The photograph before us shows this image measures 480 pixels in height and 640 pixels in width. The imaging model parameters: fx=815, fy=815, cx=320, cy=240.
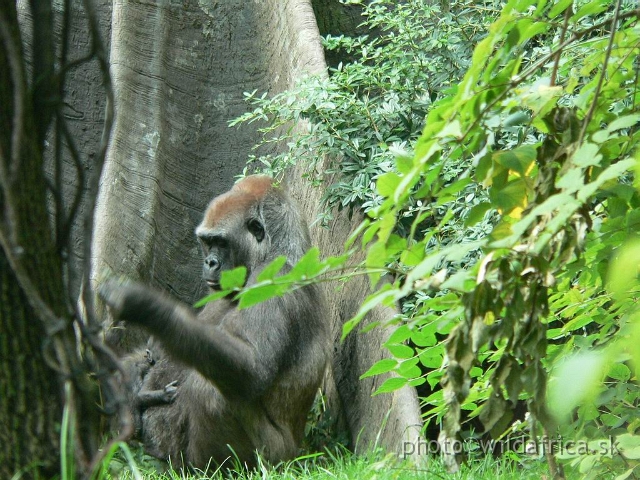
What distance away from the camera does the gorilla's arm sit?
4.08 m

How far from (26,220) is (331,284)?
412 centimetres

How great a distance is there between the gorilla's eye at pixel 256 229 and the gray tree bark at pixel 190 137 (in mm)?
783

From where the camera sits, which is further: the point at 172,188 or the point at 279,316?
the point at 172,188

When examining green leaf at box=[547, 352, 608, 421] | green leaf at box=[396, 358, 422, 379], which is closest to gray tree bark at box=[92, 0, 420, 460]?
green leaf at box=[396, 358, 422, 379]

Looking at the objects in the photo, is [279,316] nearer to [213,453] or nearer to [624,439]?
[213,453]

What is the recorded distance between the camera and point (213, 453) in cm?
464

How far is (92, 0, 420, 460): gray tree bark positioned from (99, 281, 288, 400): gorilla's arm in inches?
35.0

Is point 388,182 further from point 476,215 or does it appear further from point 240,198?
point 240,198

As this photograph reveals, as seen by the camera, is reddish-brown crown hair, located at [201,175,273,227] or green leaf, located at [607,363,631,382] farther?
reddish-brown crown hair, located at [201,175,273,227]

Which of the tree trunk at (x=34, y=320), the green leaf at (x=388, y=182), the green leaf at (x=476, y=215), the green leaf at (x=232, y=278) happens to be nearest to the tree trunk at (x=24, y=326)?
the tree trunk at (x=34, y=320)

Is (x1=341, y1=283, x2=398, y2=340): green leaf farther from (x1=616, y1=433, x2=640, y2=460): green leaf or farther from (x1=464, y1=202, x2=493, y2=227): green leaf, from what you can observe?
(x1=616, y1=433, x2=640, y2=460): green leaf

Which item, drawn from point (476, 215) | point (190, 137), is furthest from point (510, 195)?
point (190, 137)

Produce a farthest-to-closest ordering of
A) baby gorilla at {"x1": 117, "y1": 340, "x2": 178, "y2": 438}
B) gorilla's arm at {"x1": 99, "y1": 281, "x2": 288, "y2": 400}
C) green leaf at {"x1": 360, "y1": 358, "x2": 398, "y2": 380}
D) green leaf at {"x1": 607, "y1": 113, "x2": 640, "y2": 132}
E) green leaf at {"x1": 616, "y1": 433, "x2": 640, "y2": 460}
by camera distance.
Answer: baby gorilla at {"x1": 117, "y1": 340, "x2": 178, "y2": 438} < gorilla's arm at {"x1": 99, "y1": 281, "x2": 288, "y2": 400} < green leaf at {"x1": 360, "y1": 358, "x2": 398, "y2": 380} < green leaf at {"x1": 616, "y1": 433, "x2": 640, "y2": 460} < green leaf at {"x1": 607, "y1": 113, "x2": 640, "y2": 132}

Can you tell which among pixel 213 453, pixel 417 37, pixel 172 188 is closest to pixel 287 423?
pixel 213 453
